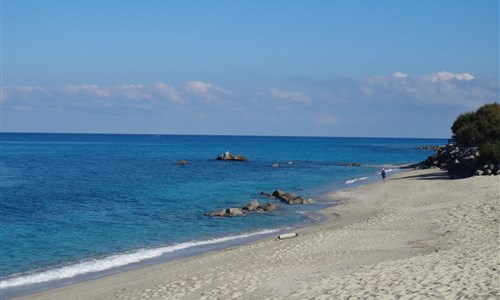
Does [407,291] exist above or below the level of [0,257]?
above

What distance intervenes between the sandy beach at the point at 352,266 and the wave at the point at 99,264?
1809 millimetres

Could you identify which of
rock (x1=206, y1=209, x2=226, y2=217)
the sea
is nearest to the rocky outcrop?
the sea

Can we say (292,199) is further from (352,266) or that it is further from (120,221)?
(352,266)

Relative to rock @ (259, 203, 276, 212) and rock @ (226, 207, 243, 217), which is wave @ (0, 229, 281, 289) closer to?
rock @ (226, 207, 243, 217)

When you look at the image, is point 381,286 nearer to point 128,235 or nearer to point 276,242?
point 276,242

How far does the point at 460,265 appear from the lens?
16469 mm

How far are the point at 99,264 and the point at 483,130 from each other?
55738 millimetres

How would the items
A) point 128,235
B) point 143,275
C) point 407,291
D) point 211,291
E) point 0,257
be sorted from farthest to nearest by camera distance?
point 128,235, point 0,257, point 143,275, point 211,291, point 407,291

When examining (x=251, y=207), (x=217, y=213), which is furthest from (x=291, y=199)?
(x=217, y=213)

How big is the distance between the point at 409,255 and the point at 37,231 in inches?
796

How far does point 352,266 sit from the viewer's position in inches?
732

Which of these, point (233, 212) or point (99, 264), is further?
point (233, 212)

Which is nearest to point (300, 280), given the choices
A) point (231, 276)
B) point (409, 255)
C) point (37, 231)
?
point (231, 276)

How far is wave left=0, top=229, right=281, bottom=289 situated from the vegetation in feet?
101
